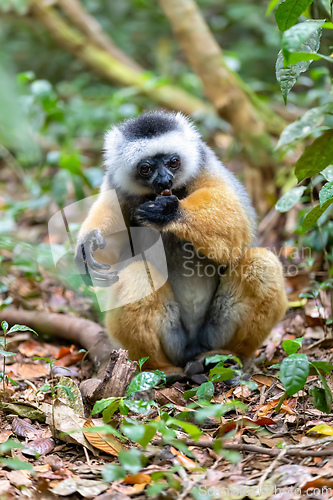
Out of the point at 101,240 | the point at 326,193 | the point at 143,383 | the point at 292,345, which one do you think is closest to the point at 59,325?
the point at 101,240

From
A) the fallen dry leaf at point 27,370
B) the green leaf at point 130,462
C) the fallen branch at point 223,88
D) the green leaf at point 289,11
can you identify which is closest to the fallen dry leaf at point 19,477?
the green leaf at point 130,462

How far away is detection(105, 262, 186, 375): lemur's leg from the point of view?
199 inches

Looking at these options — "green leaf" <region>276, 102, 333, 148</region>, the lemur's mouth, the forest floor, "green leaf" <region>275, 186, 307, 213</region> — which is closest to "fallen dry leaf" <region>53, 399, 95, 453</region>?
the forest floor

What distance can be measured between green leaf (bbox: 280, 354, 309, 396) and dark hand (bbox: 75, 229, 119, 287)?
2.24m

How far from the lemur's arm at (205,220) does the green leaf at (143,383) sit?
1660mm

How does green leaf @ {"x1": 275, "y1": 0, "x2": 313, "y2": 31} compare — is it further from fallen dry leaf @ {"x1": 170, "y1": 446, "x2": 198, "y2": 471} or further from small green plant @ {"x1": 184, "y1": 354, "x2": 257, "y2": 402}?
fallen dry leaf @ {"x1": 170, "y1": 446, "x2": 198, "y2": 471}

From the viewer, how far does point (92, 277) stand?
5.20m

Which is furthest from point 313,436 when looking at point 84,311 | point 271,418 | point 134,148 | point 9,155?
point 9,155

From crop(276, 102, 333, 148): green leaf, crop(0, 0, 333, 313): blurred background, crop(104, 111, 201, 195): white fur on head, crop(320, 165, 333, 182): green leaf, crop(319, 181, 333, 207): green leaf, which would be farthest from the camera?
crop(0, 0, 333, 313): blurred background

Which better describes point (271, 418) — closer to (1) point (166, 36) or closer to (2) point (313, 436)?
(2) point (313, 436)

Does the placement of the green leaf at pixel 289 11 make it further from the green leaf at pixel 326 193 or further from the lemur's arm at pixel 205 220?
the lemur's arm at pixel 205 220

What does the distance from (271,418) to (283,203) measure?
240cm

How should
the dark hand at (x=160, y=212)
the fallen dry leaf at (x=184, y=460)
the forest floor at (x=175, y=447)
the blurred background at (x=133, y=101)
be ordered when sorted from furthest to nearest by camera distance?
the blurred background at (x=133, y=101), the dark hand at (x=160, y=212), the fallen dry leaf at (x=184, y=460), the forest floor at (x=175, y=447)

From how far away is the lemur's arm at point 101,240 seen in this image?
5.19 meters
